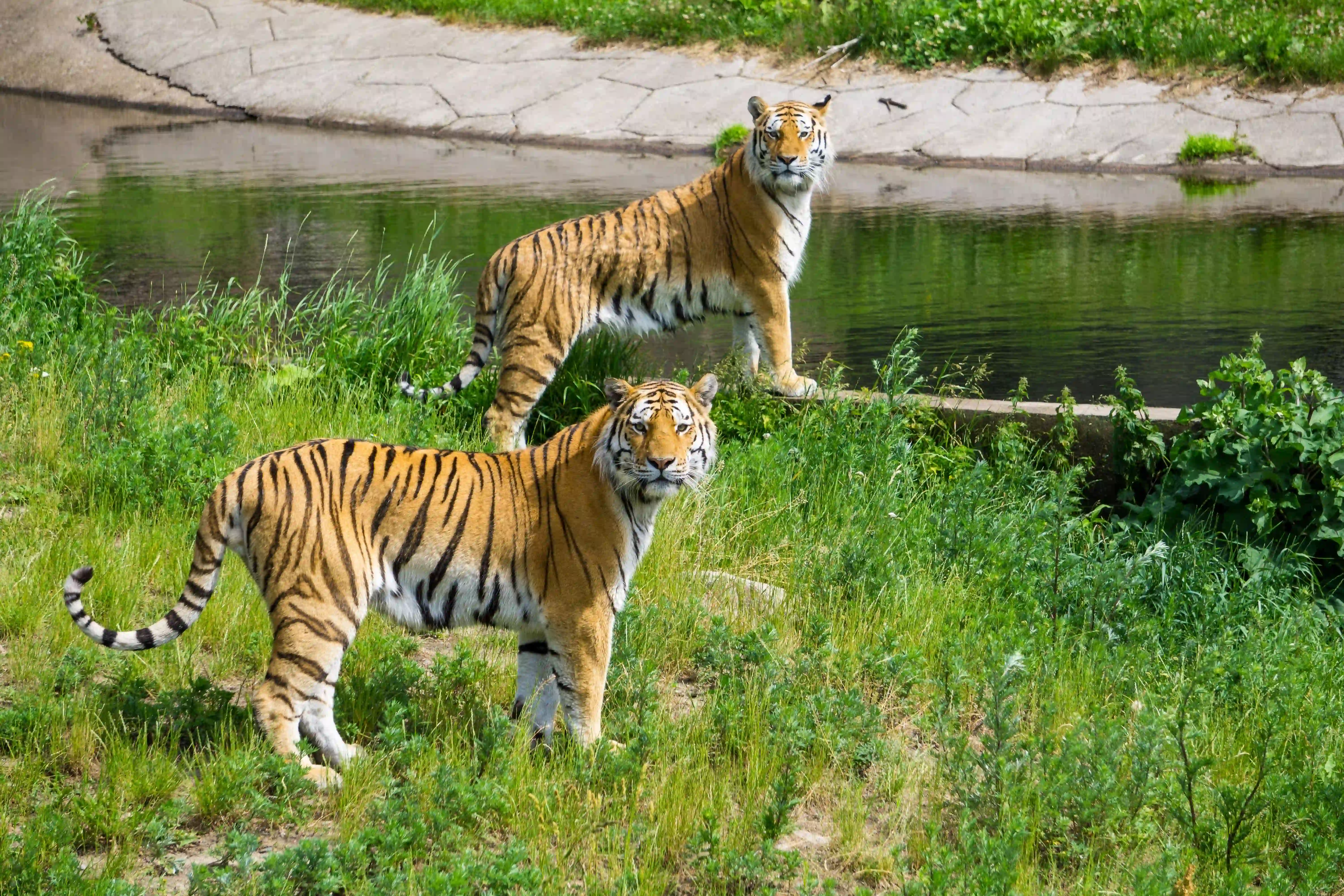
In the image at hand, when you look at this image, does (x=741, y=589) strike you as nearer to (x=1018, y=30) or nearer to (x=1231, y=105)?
(x=1231, y=105)

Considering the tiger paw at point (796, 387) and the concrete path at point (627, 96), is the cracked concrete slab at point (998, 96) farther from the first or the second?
the tiger paw at point (796, 387)

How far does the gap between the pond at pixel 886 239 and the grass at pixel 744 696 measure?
234cm

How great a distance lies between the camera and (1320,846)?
3562mm

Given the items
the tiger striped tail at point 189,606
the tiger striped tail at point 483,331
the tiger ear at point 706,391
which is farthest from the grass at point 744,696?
the tiger ear at point 706,391

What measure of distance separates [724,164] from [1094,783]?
4.34m

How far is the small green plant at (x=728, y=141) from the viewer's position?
15.4m

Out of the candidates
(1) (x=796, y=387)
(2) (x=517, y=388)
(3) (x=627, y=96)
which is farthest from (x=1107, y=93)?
(2) (x=517, y=388)

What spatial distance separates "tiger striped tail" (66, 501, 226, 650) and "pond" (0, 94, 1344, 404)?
483cm

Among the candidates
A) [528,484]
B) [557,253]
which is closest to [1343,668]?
[528,484]

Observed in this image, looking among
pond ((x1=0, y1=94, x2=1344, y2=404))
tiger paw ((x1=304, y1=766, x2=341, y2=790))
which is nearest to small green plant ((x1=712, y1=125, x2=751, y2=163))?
pond ((x1=0, y1=94, x2=1344, y2=404))

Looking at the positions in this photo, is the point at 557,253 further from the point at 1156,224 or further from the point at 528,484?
the point at 1156,224

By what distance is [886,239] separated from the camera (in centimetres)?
1189

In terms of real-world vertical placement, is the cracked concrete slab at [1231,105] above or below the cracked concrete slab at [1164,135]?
above

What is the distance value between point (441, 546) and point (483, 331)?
9.52 feet
